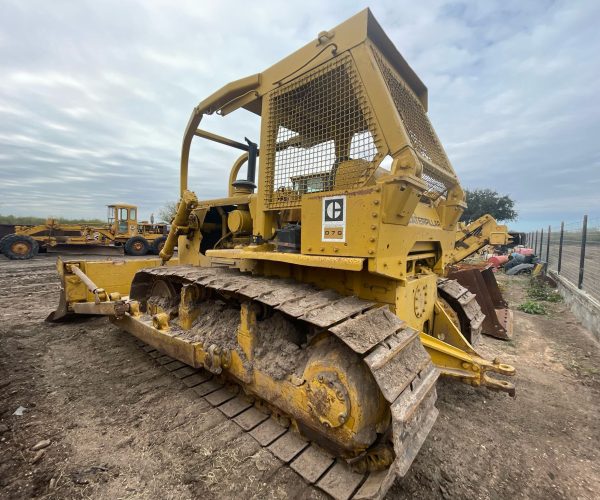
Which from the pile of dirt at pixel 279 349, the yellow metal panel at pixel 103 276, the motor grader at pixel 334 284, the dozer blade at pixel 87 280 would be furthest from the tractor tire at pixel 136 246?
the pile of dirt at pixel 279 349

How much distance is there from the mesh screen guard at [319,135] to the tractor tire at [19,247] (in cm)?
1724

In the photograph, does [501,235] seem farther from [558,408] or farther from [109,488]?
→ [109,488]

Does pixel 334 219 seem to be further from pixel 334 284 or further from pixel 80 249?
pixel 80 249

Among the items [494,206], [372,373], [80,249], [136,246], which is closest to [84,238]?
[80,249]

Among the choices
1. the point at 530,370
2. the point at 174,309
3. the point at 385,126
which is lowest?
the point at 530,370

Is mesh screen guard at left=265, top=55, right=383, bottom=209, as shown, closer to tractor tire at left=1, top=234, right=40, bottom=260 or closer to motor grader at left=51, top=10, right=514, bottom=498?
motor grader at left=51, top=10, right=514, bottom=498

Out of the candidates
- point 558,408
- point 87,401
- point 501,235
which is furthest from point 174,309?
point 501,235

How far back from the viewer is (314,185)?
98.0 inches

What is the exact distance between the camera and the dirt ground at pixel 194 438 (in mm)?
1949

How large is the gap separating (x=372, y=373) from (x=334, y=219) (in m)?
1.01

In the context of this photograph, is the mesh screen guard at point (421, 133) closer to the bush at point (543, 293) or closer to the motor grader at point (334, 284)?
the motor grader at point (334, 284)

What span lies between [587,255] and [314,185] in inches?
314

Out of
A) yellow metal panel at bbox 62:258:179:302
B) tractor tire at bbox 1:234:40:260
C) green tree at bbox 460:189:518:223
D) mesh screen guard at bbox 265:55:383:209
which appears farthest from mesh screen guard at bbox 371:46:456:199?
green tree at bbox 460:189:518:223

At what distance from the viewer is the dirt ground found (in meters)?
1.95
